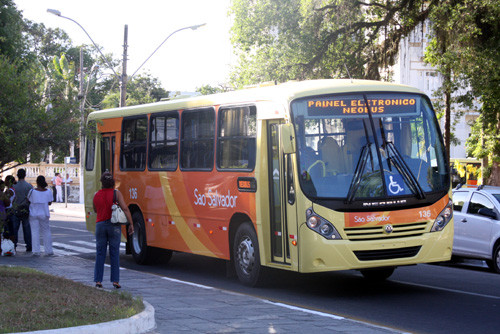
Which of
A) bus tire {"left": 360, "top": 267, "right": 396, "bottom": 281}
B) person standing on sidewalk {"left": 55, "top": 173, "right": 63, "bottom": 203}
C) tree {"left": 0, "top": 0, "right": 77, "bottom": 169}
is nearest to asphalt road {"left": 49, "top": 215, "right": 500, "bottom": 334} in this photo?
bus tire {"left": 360, "top": 267, "right": 396, "bottom": 281}

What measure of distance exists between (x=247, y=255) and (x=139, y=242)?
180 inches

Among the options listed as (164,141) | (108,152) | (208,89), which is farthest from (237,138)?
(208,89)

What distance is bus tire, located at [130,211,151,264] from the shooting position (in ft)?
51.4

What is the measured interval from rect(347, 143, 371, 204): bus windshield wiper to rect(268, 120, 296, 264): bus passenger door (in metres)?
0.83

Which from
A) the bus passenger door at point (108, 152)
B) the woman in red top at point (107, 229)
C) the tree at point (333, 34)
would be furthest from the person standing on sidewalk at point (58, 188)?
the woman in red top at point (107, 229)

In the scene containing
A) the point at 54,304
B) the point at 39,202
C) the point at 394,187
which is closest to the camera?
the point at 54,304

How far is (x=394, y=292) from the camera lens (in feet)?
37.4

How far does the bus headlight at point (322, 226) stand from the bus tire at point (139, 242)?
5921 mm

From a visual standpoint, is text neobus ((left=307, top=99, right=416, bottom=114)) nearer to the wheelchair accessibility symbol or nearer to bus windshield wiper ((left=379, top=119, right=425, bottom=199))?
bus windshield wiper ((left=379, top=119, right=425, bottom=199))

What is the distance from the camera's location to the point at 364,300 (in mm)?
10664

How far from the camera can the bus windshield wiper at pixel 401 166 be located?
10.8m

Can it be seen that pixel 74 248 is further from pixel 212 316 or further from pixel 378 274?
pixel 212 316

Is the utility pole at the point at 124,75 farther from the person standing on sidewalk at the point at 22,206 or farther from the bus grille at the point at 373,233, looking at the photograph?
the bus grille at the point at 373,233

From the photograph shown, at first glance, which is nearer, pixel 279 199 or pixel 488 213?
pixel 279 199
